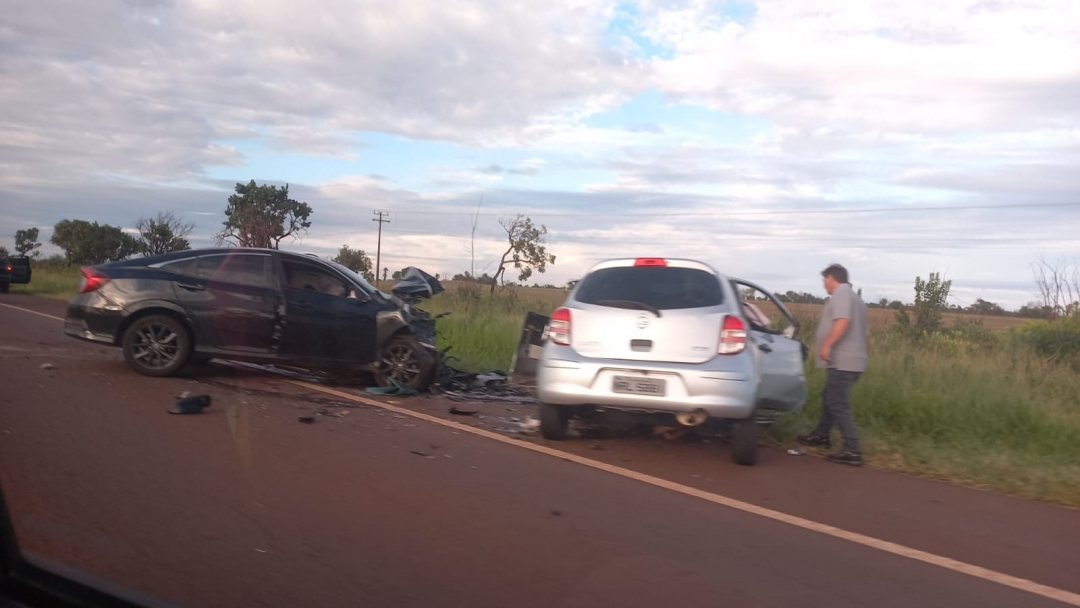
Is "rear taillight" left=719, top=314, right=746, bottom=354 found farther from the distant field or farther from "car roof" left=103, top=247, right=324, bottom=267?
the distant field

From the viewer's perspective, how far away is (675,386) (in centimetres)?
714

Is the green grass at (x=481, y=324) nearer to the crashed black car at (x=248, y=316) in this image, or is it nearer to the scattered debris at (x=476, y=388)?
the scattered debris at (x=476, y=388)

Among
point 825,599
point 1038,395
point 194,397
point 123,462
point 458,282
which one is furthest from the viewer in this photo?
point 458,282

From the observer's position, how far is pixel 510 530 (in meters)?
5.31

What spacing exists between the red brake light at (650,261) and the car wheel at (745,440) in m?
1.48

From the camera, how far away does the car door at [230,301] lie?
10.3 meters

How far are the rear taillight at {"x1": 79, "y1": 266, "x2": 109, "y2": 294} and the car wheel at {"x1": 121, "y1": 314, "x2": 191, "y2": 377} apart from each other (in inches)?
23.9

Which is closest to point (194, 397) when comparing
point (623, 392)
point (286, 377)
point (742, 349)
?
point (286, 377)

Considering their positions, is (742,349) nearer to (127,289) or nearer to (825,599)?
(825,599)

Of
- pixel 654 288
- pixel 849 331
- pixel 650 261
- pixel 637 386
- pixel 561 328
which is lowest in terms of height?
pixel 637 386

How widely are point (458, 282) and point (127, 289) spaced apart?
47.9 ft

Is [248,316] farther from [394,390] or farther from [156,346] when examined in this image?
[394,390]

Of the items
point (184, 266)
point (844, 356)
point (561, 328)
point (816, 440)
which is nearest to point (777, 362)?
point (844, 356)

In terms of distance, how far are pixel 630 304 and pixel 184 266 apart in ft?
18.9
